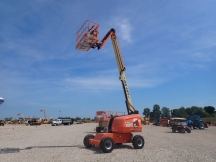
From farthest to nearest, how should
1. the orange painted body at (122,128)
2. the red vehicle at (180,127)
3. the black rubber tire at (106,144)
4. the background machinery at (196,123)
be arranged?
the background machinery at (196,123) < the red vehicle at (180,127) < the orange painted body at (122,128) < the black rubber tire at (106,144)

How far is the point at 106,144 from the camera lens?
1230cm

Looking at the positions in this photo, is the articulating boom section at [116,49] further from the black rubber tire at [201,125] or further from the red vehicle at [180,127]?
the black rubber tire at [201,125]

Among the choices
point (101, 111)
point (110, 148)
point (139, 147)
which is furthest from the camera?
point (101, 111)

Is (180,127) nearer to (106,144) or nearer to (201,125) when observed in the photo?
(201,125)

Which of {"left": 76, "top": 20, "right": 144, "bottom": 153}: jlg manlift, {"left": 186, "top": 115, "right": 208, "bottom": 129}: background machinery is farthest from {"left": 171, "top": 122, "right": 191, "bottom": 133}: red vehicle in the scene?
{"left": 76, "top": 20, "right": 144, "bottom": 153}: jlg manlift

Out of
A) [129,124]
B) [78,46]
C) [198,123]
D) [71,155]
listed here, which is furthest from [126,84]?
[198,123]

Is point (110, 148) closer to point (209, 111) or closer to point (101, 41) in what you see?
point (101, 41)

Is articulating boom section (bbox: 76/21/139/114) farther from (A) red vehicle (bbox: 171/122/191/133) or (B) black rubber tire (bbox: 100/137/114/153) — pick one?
(A) red vehicle (bbox: 171/122/191/133)

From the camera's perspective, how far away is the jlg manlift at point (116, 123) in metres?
12.9

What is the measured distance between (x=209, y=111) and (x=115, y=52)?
133 m

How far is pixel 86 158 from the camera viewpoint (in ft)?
34.8

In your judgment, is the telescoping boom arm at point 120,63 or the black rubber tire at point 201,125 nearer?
the telescoping boom arm at point 120,63

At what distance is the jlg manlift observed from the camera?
12929mm

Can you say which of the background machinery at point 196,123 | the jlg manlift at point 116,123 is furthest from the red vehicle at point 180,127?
the jlg manlift at point 116,123
